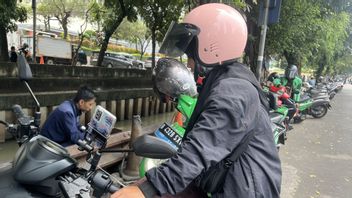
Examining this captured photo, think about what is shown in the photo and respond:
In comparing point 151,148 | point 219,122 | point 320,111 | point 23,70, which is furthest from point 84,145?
point 320,111

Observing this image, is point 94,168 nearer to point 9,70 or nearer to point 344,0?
point 9,70

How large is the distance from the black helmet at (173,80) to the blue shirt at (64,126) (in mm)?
1149

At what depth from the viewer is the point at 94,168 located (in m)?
1.69

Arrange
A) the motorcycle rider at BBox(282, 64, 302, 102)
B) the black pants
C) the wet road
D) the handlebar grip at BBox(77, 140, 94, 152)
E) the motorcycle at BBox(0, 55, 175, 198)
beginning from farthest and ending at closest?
the motorcycle rider at BBox(282, 64, 302, 102), the black pants, the wet road, the handlebar grip at BBox(77, 140, 94, 152), the motorcycle at BBox(0, 55, 175, 198)

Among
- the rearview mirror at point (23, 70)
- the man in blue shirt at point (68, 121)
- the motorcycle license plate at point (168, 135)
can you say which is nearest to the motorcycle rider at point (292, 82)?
the man in blue shirt at point (68, 121)

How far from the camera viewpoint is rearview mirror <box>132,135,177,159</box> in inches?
58.4

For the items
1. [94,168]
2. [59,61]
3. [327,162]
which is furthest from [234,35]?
[59,61]

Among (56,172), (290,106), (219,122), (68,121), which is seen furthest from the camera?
(290,106)

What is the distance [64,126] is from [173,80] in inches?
57.7

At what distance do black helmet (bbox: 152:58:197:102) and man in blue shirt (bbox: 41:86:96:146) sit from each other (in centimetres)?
106

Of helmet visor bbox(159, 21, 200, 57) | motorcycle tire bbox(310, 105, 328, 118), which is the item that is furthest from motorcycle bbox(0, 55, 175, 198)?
motorcycle tire bbox(310, 105, 328, 118)

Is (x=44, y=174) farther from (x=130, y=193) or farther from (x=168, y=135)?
(x=168, y=135)

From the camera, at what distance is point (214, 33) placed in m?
1.92

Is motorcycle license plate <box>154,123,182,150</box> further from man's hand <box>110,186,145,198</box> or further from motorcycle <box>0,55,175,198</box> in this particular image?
man's hand <box>110,186,145,198</box>
